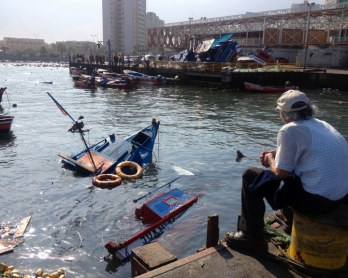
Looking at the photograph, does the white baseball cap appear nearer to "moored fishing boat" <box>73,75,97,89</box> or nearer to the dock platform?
the dock platform

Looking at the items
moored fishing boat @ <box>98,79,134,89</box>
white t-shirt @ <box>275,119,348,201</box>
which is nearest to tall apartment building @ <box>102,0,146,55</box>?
moored fishing boat @ <box>98,79,134,89</box>

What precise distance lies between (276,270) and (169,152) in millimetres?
10310

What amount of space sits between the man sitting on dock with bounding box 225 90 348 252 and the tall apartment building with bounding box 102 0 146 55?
530 feet

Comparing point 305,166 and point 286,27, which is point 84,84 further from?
point 286,27

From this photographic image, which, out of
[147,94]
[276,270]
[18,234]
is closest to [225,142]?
[18,234]

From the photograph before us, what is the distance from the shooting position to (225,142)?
50.8 ft

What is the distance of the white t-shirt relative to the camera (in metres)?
3.34

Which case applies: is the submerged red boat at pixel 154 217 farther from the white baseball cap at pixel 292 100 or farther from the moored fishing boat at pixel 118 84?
the moored fishing boat at pixel 118 84

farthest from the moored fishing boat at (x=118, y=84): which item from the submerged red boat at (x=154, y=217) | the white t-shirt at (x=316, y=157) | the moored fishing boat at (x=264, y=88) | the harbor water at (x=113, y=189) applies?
the white t-shirt at (x=316, y=157)

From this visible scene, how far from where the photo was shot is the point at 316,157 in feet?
11.0

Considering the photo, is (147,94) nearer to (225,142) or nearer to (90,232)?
(225,142)

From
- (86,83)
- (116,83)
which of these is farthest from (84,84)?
(116,83)

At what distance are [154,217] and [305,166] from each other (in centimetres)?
481

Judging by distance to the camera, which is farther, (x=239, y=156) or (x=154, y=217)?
(x=239, y=156)
